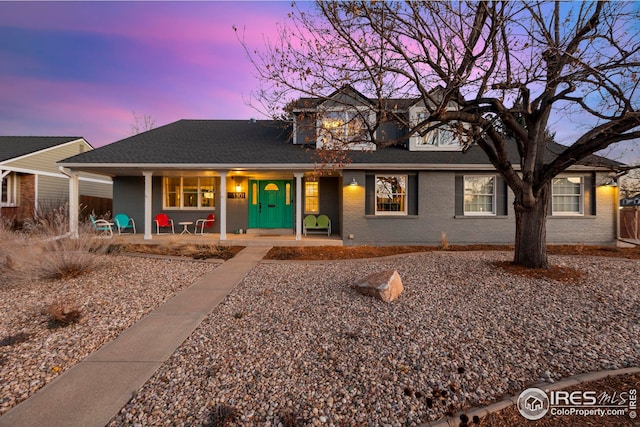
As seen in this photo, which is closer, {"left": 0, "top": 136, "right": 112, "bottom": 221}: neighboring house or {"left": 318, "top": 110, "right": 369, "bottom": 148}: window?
{"left": 318, "top": 110, "right": 369, "bottom": 148}: window

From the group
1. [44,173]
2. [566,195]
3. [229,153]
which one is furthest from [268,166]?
[44,173]

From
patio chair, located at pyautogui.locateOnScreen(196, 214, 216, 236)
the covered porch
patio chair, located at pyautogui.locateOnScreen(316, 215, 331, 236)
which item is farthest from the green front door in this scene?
patio chair, located at pyautogui.locateOnScreen(196, 214, 216, 236)

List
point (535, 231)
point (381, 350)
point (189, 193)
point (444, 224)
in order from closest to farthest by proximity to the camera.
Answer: point (381, 350)
point (535, 231)
point (444, 224)
point (189, 193)

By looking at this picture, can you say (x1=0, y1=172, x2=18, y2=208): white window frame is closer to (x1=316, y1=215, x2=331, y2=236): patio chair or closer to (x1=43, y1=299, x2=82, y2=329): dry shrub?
(x1=316, y1=215, x2=331, y2=236): patio chair

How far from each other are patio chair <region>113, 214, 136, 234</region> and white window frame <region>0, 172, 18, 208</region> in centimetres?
879

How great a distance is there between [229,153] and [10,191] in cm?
1436

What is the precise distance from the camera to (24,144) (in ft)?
57.3

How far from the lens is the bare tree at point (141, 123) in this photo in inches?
1144

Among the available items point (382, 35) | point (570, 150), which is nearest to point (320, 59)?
point (382, 35)

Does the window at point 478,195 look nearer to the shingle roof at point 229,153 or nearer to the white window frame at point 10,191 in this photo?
the shingle roof at point 229,153

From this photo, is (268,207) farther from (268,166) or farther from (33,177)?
(33,177)

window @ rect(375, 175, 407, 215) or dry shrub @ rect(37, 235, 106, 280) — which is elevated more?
window @ rect(375, 175, 407, 215)

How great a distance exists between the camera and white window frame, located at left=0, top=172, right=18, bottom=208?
15.6 meters

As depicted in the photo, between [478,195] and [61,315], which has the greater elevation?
[478,195]
